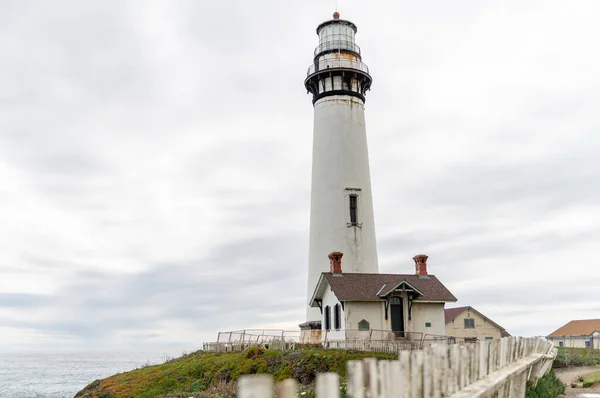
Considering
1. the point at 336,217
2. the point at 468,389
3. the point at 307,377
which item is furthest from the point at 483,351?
the point at 336,217

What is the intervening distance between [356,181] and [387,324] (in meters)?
10.0

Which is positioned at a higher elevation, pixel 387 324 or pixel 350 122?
pixel 350 122

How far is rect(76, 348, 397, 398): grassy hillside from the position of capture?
23.8 metres

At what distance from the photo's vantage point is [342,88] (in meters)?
Result: 39.4

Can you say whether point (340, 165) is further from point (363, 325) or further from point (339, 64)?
point (363, 325)

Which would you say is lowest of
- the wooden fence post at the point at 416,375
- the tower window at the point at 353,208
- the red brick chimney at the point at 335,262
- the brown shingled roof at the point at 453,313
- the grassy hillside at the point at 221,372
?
the grassy hillside at the point at 221,372

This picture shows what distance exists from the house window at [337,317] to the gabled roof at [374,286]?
1050mm

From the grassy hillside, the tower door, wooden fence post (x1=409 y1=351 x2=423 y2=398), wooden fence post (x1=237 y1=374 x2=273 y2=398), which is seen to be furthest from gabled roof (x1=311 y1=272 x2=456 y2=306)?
wooden fence post (x1=237 y1=374 x2=273 y2=398)

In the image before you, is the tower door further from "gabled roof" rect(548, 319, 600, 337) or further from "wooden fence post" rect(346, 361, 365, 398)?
"gabled roof" rect(548, 319, 600, 337)

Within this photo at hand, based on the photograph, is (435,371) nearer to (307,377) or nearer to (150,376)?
(307,377)

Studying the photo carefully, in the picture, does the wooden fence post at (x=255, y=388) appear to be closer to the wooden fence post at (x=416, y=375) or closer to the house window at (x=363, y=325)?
the wooden fence post at (x=416, y=375)

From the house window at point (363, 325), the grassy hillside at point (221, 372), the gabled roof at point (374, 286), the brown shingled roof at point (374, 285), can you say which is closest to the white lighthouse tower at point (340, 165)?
the gabled roof at point (374, 286)

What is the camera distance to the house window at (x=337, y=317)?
31.7 m

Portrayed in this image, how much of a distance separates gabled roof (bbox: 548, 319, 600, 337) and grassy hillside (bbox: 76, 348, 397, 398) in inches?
1685
